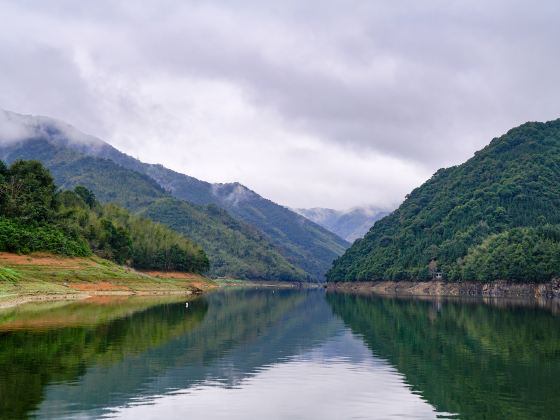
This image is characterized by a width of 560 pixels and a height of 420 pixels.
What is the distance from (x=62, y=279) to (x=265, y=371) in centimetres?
9166

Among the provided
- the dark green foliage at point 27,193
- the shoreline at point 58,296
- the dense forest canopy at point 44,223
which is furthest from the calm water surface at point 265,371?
the dark green foliage at point 27,193

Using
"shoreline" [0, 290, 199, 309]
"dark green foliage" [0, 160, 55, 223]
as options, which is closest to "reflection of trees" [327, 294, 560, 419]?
"shoreline" [0, 290, 199, 309]

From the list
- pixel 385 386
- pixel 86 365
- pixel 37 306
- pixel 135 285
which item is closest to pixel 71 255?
pixel 135 285

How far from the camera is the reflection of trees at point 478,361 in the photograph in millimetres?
33312

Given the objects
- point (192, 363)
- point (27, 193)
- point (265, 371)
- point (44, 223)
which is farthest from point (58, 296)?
point (265, 371)

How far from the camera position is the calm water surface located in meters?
31.1

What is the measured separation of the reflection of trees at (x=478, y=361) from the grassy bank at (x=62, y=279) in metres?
54.2

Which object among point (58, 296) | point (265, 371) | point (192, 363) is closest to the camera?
point (265, 371)

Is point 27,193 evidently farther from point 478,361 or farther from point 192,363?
point 478,361

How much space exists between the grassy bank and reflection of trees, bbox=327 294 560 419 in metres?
54.2

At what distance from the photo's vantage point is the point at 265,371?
43.3 meters

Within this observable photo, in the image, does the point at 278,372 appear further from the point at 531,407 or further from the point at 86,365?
the point at 531,407

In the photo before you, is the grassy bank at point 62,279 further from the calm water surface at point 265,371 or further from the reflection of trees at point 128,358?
the reflection of trees at point 128,358

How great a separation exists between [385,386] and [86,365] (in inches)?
752
